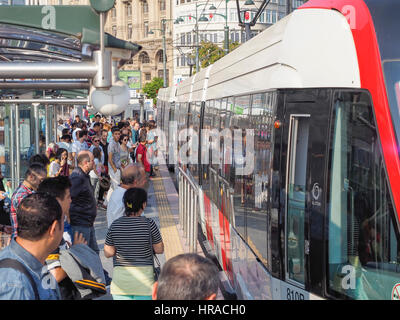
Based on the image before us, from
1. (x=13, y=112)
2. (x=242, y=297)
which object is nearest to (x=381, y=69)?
(x=242, y=297)

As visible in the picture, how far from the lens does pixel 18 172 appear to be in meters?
13.6

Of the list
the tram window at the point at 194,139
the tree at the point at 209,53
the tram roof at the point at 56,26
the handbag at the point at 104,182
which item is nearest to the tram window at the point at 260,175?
the tram roof at the point at 56,26

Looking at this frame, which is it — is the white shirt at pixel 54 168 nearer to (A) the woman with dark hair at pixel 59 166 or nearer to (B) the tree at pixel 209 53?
(A) the woman with dark hair at pixel 59 166

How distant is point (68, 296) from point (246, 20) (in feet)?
50.6

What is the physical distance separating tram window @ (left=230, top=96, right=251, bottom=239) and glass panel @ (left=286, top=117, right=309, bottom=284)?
1271 millimetres

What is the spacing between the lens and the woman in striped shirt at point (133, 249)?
18.7 feet

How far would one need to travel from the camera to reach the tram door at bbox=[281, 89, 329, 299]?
17.1 ft

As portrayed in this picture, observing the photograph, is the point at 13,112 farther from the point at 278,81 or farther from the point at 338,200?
the point at 338,200

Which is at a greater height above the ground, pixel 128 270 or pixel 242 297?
pixel 128 270

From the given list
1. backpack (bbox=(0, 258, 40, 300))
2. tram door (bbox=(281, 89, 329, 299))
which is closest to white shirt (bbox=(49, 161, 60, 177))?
tram door (bbox=(281, 89, 329, 299))

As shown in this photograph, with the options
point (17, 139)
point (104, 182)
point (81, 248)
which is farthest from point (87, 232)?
point (104, 182)

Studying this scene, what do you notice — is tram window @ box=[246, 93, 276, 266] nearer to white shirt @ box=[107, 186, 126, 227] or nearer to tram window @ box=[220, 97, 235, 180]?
white shirt @ box=[107, 186, 126, 227]
